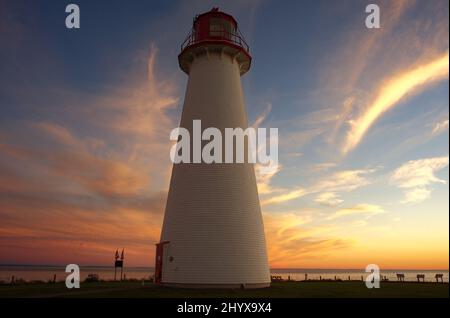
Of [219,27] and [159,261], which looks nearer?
[159,261]

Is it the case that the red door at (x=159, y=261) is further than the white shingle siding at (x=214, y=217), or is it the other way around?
the red door at (x=159, y=261)

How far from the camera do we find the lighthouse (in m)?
22.0

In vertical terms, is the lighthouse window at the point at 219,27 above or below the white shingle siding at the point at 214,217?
above

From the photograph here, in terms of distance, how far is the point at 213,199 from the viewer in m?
23.0

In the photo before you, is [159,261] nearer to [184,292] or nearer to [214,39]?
[184,292]

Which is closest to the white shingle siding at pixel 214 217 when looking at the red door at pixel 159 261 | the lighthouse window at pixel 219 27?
the red door at pixel 159 261

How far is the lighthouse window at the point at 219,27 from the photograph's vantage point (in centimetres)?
2675

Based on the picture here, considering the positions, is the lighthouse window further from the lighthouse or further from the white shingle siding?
the white shingle siding

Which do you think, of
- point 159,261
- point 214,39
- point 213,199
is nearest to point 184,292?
point 159,261

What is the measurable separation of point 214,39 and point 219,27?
178 centimetres

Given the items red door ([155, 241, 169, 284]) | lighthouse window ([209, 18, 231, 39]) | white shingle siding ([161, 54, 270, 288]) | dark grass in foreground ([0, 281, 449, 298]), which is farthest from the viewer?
lighthouse window ([209, 18, 231, 39])

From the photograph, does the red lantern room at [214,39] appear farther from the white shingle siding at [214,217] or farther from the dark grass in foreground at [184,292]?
the dark grass in foreground at [184,292]

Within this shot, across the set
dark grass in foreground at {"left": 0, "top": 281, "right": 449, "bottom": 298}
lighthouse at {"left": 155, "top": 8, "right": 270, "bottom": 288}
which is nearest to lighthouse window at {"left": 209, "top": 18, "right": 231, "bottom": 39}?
lighthouse at {"left": 155, "top": 8, "right": 270, "bottom": 288}
